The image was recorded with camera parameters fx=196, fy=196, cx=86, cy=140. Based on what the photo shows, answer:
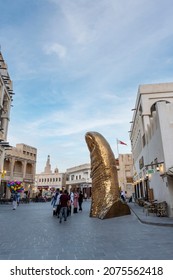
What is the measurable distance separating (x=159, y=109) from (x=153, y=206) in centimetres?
633


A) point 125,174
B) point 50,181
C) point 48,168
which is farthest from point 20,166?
point 48,168

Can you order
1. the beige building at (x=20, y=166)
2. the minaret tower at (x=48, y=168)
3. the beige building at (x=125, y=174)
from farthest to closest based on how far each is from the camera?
the minaret tower at (x=48, y=168), the beige building at (x=125, y=174), the beige building at (x=20, y=166)

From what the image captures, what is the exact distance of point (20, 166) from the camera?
45.5 m

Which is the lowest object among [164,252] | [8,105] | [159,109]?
[164,252]

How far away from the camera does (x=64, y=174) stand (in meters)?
74.6

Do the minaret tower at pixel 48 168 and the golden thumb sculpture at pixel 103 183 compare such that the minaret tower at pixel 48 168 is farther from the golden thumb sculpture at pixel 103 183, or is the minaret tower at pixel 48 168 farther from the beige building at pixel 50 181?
the golden thumb sculpture at pixel 103 183

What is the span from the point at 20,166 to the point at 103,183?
37.4m

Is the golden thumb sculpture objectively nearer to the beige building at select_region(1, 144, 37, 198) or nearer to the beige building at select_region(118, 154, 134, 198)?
the beige building at select_region(1, 144, 37, 198)

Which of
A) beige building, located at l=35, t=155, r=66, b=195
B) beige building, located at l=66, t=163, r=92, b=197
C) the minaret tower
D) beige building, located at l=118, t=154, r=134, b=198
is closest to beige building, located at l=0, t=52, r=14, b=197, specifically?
beige building, located at l=118, t=154, r=134, b=198

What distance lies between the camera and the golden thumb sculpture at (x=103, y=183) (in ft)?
37.7

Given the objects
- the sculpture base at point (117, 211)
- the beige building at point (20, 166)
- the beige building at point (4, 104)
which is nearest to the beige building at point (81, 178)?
the beige building at point (20, 166)

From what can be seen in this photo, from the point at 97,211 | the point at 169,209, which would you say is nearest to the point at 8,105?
the point at 97,211

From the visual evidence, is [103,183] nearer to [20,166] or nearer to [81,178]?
[20,166]
